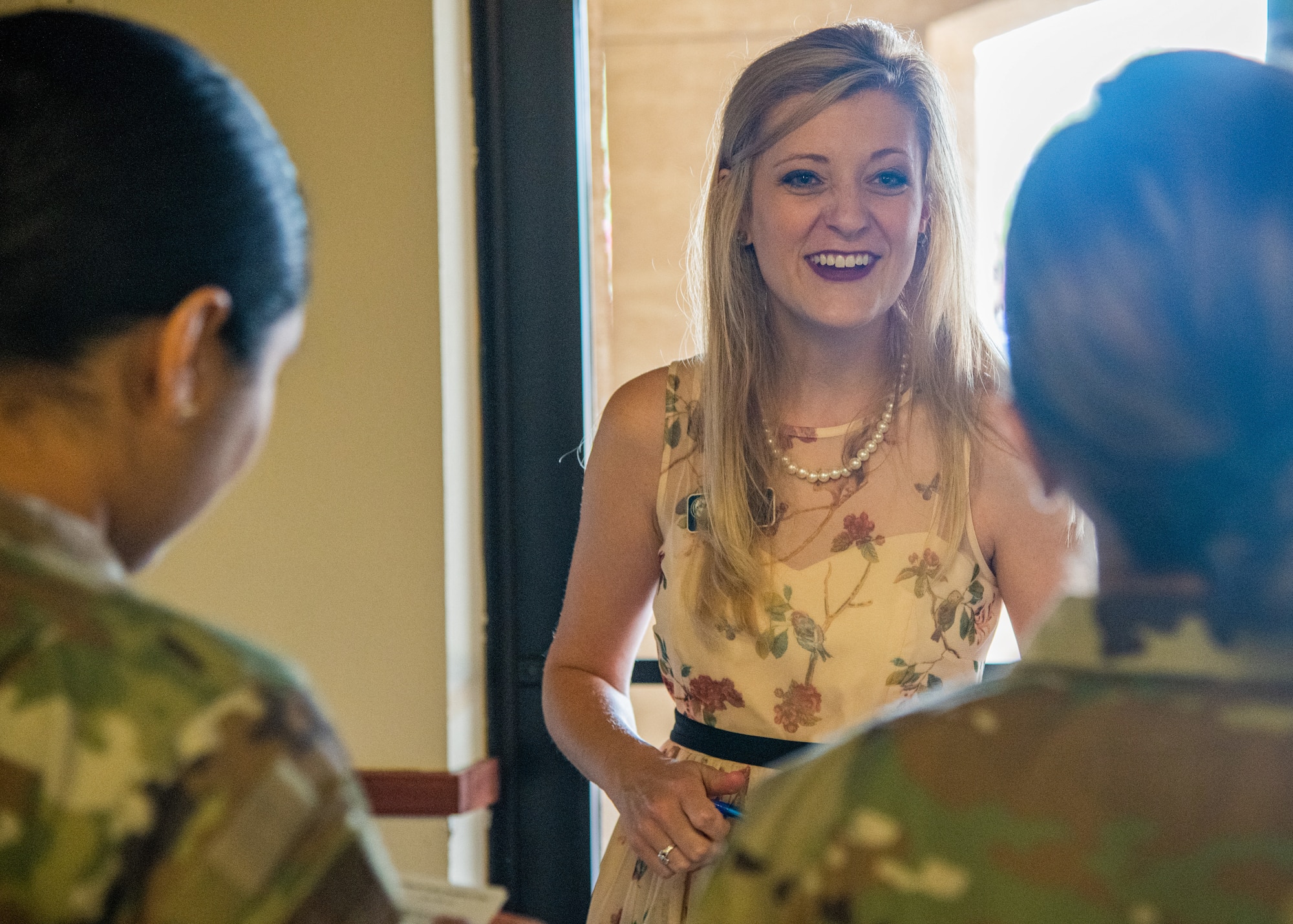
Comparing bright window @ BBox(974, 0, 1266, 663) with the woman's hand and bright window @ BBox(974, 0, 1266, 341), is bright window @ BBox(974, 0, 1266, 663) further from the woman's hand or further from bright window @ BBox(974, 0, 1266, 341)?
the woman's hand

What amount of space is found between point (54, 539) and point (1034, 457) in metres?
0.55

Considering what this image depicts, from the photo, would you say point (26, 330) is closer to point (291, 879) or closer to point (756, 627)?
point (291, 879)

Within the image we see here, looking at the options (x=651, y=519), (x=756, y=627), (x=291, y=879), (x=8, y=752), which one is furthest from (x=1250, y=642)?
(x=651, y=519)

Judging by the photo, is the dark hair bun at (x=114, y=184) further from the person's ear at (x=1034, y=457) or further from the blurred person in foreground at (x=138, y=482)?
the person's ear at (x=1034, y=457)

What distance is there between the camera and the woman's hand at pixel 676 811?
4.61 ft

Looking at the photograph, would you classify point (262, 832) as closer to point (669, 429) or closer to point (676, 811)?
point (676, 811)

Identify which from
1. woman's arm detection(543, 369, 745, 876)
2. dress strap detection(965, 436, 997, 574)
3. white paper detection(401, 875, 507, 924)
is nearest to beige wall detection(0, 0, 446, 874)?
woman's arm detection(543, 369, 745, 876)

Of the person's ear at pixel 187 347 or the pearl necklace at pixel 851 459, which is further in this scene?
the pearl necklace at pixel 851 459

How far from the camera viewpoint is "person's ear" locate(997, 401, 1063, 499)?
0.67 m

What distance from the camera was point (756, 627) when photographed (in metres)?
1.59

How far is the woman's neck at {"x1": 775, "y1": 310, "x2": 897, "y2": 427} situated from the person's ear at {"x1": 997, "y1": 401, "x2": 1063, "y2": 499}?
3.31 feet

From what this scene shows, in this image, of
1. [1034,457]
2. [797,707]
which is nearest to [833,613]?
[797,707]

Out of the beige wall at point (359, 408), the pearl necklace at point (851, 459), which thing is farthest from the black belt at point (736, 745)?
the beige wall at point (359, 408)

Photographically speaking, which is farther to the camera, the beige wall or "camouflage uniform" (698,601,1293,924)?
the beige wall
